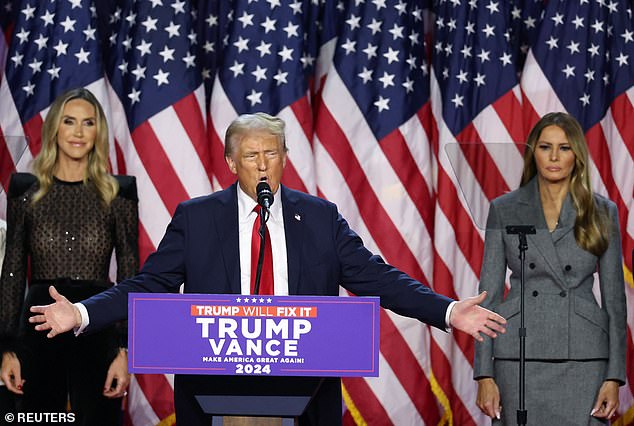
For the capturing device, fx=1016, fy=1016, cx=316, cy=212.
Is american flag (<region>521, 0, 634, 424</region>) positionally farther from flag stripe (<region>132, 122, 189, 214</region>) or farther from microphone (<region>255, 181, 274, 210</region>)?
microphone (<region>255, 181, 274, 210</region>)

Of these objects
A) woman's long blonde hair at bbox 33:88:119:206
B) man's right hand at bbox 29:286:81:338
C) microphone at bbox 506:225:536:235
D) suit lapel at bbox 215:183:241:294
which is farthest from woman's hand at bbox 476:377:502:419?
man's right hand at bbox 29:286:81:338

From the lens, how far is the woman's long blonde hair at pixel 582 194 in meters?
3.79

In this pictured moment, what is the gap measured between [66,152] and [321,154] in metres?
1.55

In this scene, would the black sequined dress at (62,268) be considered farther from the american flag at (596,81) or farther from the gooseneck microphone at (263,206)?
the american flag at (596,81)

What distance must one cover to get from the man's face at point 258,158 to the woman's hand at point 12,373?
1.39 m

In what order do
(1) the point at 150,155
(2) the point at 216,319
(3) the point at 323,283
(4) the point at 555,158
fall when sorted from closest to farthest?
(2) the point at 216,319 → (3) the point at 323,283 → (4) the point at 555,158 → (1) the point at 150,155

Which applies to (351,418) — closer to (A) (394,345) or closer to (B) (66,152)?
(A) (394,345)

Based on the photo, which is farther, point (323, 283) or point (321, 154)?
point (321, 154)

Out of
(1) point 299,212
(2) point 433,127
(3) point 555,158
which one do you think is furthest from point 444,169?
(1) point 299,212

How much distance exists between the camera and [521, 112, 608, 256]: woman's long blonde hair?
12.4 ft

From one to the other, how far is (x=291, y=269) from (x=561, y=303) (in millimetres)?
1353

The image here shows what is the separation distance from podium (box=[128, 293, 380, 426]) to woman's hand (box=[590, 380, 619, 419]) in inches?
63.0

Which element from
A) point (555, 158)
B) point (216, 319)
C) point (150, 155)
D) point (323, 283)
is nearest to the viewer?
point (216, 319)

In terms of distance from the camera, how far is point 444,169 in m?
5.13
